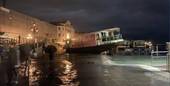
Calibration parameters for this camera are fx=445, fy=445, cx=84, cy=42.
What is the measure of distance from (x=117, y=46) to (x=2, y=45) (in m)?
33.5

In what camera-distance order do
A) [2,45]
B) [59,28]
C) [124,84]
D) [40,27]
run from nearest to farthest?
1. [124,84]
2. [2,45]
3. [40,27]
4. [59,28]

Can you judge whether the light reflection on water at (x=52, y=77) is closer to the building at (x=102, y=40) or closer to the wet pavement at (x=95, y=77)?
the wet pavement at (x=95, y=77)

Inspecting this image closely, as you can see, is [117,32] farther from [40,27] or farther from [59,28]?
[59,28]

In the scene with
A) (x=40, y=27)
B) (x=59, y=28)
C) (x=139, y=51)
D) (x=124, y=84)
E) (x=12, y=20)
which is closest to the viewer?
(x=124, y=84)

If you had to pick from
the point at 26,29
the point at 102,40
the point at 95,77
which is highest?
the point at 26,29

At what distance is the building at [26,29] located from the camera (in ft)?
186

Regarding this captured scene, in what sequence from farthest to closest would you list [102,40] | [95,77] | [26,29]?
[26,29] → [102,40] → [95,77]

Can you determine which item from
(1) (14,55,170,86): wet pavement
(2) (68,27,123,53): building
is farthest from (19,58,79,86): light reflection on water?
(2) (68,27,123,53): building

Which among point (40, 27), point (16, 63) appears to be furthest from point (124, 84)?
point (40, 27)

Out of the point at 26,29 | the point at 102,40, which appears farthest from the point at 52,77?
the point at 26,29

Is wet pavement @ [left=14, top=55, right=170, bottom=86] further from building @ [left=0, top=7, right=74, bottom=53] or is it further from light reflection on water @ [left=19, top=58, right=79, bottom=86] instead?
building @ [left=0, top=7, right=74, bottom=53]

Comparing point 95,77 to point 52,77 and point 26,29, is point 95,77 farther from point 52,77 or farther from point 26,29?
point 26,29

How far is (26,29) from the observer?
67.8 m

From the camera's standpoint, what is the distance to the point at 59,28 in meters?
96.2
